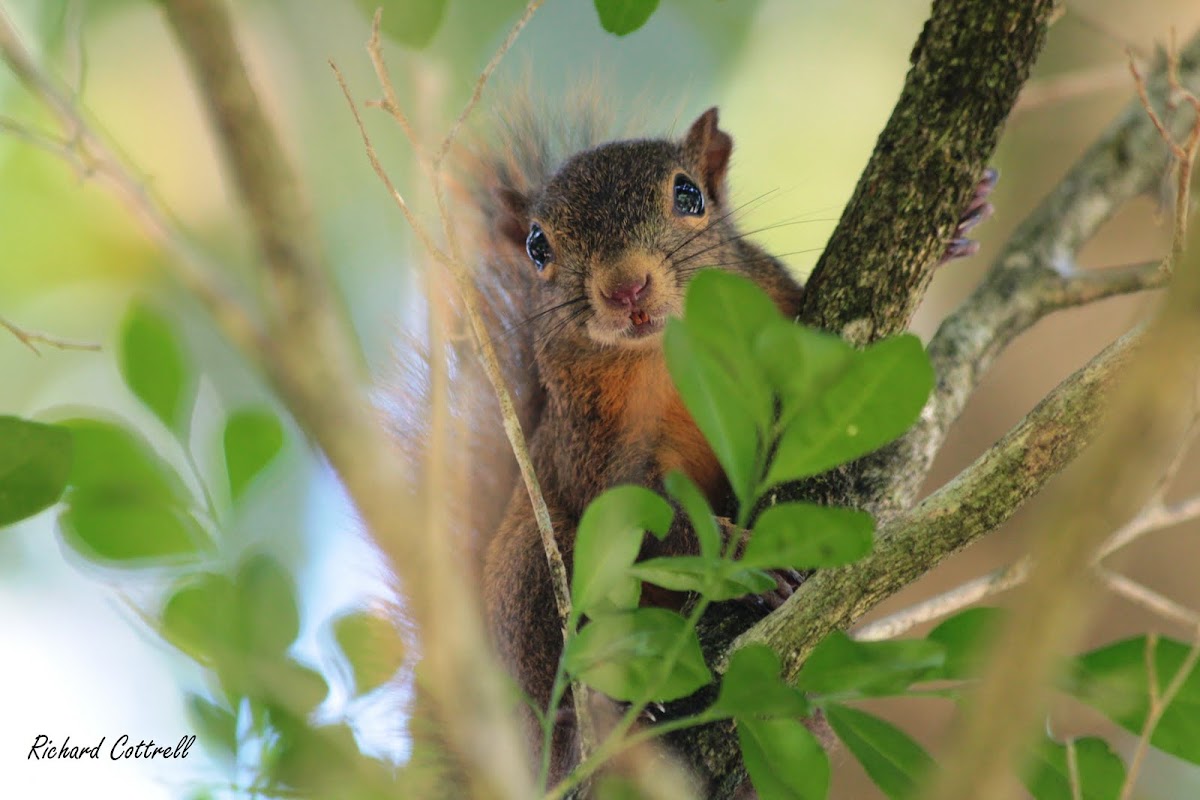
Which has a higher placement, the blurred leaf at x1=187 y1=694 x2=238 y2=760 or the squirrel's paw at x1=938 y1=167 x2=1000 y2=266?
the squirrel's paw at x1=938 y1=167 x2=1000 y2=266

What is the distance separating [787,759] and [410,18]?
0.78 m

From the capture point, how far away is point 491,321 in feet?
8.50

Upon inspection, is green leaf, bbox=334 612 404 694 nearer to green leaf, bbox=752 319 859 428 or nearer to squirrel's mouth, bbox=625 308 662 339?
green leaf, bbox=752 319 859 428

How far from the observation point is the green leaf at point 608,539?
1.00 meters

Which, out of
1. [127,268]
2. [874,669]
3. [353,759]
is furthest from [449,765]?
[127,268]

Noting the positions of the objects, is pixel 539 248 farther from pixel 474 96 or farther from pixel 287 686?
pixel 287 686

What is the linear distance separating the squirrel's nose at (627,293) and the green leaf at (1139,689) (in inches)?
46.0

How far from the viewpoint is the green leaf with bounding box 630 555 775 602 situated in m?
0.93

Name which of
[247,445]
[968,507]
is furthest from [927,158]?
[247,445]

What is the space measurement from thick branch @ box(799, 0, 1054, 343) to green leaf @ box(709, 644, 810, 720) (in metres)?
0.80

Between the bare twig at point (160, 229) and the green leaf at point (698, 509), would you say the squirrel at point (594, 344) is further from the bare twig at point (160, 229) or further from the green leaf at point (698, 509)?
the bare twig at point (160, 229)

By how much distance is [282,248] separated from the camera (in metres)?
0.66

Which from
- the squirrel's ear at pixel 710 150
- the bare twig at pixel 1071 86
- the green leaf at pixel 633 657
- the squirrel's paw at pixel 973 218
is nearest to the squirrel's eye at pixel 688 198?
the squirrel's ear at pixel 710 150

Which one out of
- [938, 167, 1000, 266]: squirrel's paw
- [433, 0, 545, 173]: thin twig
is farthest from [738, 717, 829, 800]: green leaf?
[938, 167, 1000, 266]: squirrel's paw
